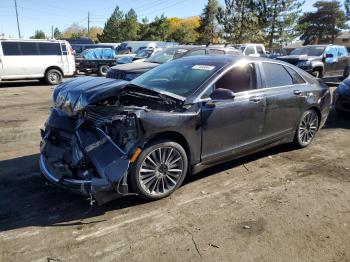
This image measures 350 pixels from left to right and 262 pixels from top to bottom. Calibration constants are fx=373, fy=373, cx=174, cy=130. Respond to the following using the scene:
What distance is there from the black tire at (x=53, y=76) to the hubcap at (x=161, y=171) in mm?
13868

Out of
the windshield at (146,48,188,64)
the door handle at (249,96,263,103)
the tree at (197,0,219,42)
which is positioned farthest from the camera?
the tree at (197,0,219,42)

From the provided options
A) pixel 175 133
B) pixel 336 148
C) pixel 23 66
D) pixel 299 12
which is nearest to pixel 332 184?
pixel 336 148

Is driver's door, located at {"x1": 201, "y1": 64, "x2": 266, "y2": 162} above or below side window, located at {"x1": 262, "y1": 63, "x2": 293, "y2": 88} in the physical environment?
below

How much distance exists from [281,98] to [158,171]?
2.41 m

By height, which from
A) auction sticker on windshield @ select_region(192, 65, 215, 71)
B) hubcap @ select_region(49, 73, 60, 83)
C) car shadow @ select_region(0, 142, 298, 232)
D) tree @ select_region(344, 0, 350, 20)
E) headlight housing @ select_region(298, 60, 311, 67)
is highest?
tree @ select_region(344, 0, 350, 20)

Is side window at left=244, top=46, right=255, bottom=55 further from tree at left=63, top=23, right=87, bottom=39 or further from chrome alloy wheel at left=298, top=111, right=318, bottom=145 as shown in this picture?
tree at left=63, top=23, right=87, bottom=39

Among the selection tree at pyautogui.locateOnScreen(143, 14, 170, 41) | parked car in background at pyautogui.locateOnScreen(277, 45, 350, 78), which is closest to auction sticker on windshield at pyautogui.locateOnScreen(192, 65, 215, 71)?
parked car in background at pyautogui.locateOnScreen(277, 45, 350, 78)

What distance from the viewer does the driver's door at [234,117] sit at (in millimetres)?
4629

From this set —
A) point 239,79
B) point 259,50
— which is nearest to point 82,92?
point 239,79

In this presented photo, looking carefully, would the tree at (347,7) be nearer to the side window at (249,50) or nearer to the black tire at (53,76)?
Answer: the side window at (249,50)

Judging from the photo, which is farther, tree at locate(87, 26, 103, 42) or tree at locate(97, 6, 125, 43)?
tree at locate(87, 26, 103, 42)

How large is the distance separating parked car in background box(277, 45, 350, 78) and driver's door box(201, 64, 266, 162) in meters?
11.2

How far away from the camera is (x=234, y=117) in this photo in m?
4.87

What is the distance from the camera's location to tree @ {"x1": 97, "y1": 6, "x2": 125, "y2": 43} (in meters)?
63.9
